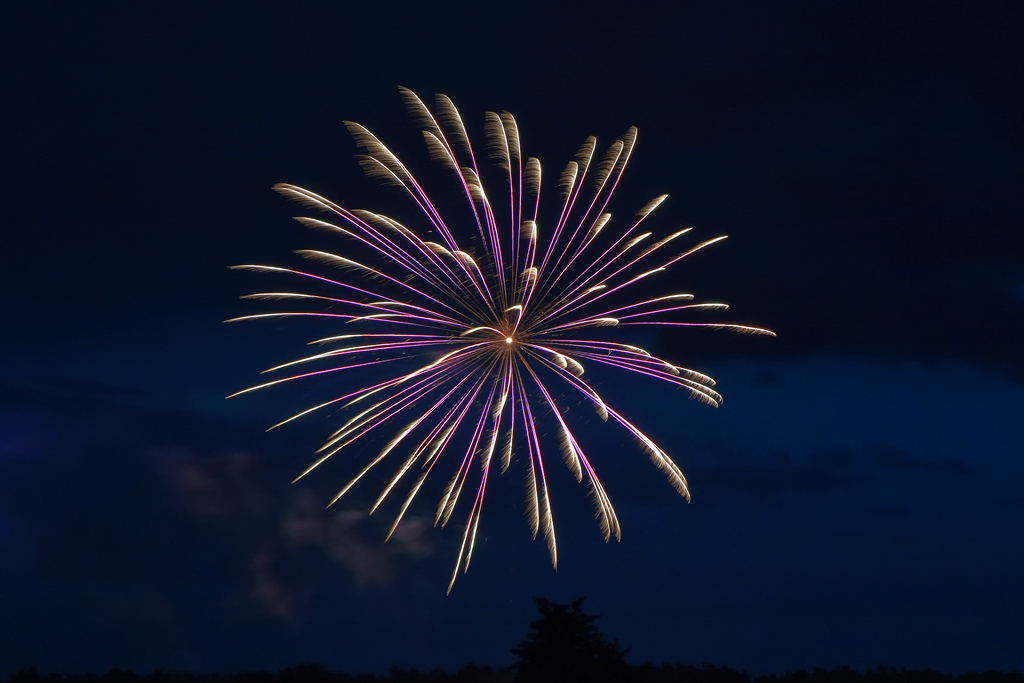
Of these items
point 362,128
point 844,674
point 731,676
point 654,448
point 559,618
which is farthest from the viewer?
point 844,674

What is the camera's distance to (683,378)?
1352 inches

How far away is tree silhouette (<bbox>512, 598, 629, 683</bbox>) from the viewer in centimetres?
4391

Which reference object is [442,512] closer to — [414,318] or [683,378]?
[414,318]

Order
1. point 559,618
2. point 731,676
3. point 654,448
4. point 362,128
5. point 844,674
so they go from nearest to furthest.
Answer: point 362,128 → point 654,448 → point 559,618 → point 731,676 → point 844,674

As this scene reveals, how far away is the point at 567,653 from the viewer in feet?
145

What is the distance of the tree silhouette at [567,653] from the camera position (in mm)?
43906

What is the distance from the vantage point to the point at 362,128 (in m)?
32.2

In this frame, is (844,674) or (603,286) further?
(844,674)

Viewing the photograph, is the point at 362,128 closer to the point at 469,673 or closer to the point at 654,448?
the point at 654,448

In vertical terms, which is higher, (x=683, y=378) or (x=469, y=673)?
(x=683, y=378)

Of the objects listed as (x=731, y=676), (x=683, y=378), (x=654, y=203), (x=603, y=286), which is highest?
(x=654, y=203)

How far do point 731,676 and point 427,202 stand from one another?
1603 inches

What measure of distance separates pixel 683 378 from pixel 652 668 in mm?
35133

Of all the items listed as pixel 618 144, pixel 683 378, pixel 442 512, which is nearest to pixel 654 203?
pixel 618 144
